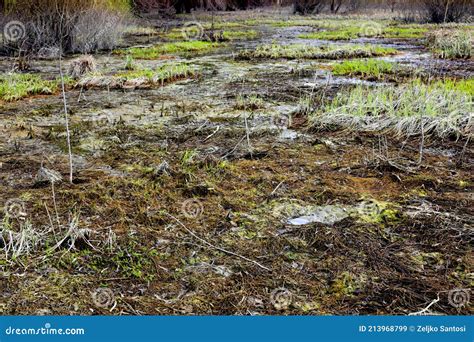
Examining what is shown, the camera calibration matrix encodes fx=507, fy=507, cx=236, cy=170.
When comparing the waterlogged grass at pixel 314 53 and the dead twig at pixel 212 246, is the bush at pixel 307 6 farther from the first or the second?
the dead twig at pixel 212 246

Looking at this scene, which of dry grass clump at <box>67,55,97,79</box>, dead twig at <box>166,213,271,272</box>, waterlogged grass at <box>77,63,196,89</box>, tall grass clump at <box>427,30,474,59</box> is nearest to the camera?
dead twig at <box>166,213,271,272</box>

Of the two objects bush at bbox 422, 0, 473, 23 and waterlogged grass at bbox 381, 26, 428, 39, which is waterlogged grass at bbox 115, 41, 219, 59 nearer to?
waterlogged grass at bbox 381, 26, 428, 39

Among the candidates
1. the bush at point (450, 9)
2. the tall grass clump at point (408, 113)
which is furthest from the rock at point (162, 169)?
the bush at point (450, 9)

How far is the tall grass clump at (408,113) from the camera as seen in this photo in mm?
4957

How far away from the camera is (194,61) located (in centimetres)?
1082

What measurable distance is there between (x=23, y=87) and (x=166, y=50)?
234 inches

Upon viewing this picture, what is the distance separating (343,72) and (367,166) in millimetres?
5179

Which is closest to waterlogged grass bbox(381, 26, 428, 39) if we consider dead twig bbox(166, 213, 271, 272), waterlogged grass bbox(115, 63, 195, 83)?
waterlogged grass bbox(115, 63, 195, 83)

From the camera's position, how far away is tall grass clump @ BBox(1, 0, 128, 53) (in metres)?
11.4

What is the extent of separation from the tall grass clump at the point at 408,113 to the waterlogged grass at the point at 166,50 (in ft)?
22.4

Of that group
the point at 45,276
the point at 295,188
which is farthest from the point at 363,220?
the point at 45,276

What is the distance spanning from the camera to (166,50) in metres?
12.8

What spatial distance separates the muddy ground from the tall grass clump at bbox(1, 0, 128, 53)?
6582 millimetres

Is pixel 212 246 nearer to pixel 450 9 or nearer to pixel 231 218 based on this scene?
pixel 231 218
